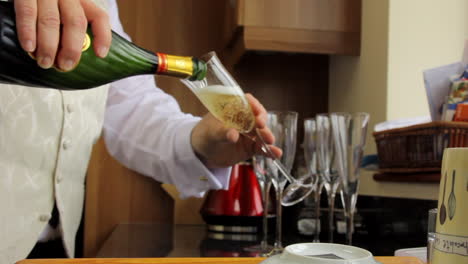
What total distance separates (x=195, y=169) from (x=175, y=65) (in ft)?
1.38

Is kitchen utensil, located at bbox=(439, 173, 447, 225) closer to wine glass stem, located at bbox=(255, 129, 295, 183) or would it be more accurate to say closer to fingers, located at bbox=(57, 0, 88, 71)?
fingers, located at bbox=(57, 0, 88, 71)

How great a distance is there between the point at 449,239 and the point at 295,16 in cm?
130

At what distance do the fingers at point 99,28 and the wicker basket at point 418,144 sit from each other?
26.7 inches

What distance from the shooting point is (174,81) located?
2068 mm

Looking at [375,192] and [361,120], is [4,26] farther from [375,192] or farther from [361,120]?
[375,192]

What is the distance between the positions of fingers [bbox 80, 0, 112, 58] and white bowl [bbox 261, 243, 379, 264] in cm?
33

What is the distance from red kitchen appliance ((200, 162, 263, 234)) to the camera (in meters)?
1.33

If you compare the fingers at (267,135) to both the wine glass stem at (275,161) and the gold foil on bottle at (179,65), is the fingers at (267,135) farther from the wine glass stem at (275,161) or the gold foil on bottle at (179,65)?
the gold foil on bottle at (179,65)

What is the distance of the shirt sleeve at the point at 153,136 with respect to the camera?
1113 mm

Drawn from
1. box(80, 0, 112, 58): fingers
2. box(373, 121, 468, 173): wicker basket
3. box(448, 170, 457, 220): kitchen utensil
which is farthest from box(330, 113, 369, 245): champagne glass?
box(448, 170, 457, 220): kitchen utensil

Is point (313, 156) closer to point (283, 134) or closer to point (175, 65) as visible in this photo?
point (283, 134)

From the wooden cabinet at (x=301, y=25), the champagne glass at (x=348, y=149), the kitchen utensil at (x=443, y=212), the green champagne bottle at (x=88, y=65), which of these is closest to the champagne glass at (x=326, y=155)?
the champagne glass at (x=348, y=149)

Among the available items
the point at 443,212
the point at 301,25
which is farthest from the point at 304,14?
the point at 443,212

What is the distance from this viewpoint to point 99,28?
1.92 feet
